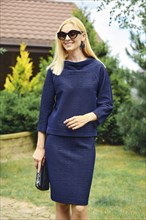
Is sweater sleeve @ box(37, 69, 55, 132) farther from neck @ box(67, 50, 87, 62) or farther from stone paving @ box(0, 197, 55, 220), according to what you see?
stone paving @ box(0, 197, 55, 220)

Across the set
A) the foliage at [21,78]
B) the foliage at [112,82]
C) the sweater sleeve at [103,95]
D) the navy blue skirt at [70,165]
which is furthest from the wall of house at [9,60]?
the navy blue skirt at [70,165]

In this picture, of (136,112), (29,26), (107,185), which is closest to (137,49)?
(136,112)

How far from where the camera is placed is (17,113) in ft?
36.4

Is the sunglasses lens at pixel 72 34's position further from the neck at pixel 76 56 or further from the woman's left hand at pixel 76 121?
the woman's left hand at pixel 76 121

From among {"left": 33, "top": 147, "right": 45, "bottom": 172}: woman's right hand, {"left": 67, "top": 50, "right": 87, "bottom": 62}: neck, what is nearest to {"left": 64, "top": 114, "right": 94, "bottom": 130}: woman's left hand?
{"left": 33, "top": 147, "right": 45, "bottom": 172}: woman's right hand

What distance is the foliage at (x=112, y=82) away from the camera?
1202cm

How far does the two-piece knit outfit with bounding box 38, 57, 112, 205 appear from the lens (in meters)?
3.33

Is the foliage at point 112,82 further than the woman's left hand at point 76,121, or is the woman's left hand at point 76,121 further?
the foliage at point 112,82

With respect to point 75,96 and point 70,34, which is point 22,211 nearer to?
point 75,96

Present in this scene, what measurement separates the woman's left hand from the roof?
1072 cm

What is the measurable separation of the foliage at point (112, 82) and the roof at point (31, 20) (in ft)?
7.82

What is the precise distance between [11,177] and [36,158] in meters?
4.79

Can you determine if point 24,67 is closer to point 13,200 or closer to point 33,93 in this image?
point 33,93

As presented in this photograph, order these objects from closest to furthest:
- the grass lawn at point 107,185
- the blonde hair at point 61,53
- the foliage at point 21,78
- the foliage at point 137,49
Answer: the blonde hair at point 61,53
the grass lawn at point 107,185
the foliage at point 137,49
the foliage at point 21,78
